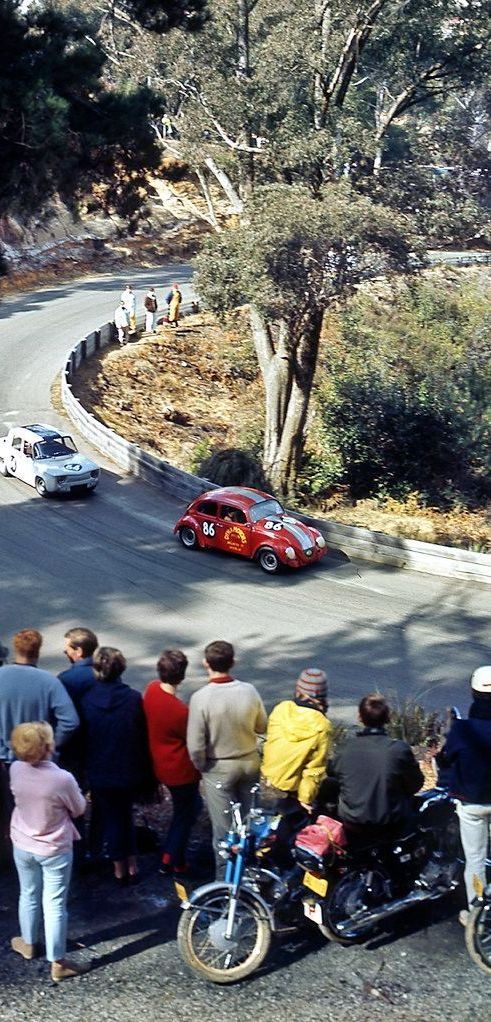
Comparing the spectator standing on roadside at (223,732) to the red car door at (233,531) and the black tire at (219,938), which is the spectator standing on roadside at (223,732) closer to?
the black tire at (219,938)

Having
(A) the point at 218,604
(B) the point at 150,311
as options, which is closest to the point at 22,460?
(A) the point at 218,604

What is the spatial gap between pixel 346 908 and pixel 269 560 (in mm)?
14011

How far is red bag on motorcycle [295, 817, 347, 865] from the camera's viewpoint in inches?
264

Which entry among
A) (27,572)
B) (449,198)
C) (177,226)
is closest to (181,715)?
(27,572)

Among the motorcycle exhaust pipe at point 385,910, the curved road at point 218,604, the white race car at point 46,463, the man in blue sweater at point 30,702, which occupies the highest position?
the man in blue sweater at point 30,702

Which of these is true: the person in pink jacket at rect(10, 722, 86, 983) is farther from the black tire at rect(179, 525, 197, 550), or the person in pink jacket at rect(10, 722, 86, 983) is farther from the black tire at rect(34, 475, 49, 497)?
the black tire at rect(34, 475, 49, 497)

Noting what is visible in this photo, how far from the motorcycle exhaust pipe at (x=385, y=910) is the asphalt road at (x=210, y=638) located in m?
0.17

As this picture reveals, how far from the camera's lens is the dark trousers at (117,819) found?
7371 mm

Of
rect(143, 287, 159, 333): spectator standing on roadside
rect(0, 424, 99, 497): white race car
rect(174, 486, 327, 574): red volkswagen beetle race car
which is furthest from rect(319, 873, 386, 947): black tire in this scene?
rect(143, 287, 159, 333): spectator standing on roadside

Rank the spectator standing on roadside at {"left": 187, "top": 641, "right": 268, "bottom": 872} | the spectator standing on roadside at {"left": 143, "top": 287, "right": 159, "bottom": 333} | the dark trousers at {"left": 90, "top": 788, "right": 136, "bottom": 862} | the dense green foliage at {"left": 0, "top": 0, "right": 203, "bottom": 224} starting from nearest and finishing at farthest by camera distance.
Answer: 1. the spectator standing on roadside at {"left": 187, "top": 641, "right": 268, "bottom": 872}
2. the dark trousers at {"left": 90, "top": 788, "right": 136, "bottom": 862}
3. the dense green foliage at {"left": 0, "top": 0, "right": 203, "bottom": 224}
4. the spectator standing on roadside at {"left": 143, "top": 287, "right": 159, "bottom": 333}

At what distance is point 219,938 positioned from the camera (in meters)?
6.45

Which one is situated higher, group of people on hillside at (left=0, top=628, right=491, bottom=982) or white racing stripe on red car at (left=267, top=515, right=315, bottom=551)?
group of people on hillside at (left=0, top=628, right=491, bottom=982)

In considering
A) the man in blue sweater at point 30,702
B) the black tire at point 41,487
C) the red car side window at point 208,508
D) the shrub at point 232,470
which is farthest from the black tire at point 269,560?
the man in blue sweater at point 30,702

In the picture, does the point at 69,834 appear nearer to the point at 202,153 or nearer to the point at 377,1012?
the point at 377,1012
